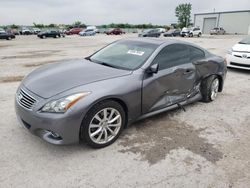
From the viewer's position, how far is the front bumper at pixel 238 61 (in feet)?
25.4

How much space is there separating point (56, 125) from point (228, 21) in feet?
210

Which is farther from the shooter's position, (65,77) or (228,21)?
(228,21)

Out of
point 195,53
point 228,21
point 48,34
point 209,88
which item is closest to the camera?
point 195,53

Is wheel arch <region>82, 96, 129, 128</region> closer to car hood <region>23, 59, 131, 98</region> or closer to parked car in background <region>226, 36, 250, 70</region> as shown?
car hood <region>23, 59, 131, 98</region>

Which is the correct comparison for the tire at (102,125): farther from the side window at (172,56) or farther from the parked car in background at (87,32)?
the parked car in background at (87,32)

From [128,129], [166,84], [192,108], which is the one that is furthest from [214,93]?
[128,129]

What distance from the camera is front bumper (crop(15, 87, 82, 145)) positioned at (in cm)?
268

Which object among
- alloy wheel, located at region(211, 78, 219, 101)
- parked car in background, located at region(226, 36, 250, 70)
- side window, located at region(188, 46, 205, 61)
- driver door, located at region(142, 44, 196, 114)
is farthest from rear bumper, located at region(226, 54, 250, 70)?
driver door, located at region(142, 44, 196, 114)

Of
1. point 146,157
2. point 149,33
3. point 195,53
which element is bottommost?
point 149,33

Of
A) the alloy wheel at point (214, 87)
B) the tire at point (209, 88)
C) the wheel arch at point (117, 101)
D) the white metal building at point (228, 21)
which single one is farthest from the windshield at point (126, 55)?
the white metal building at point (228, 21)

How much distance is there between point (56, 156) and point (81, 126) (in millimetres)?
541

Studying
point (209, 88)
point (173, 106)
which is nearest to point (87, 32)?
point (209, 88)

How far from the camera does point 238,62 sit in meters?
7.94

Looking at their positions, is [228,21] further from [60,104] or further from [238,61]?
[60,104]
